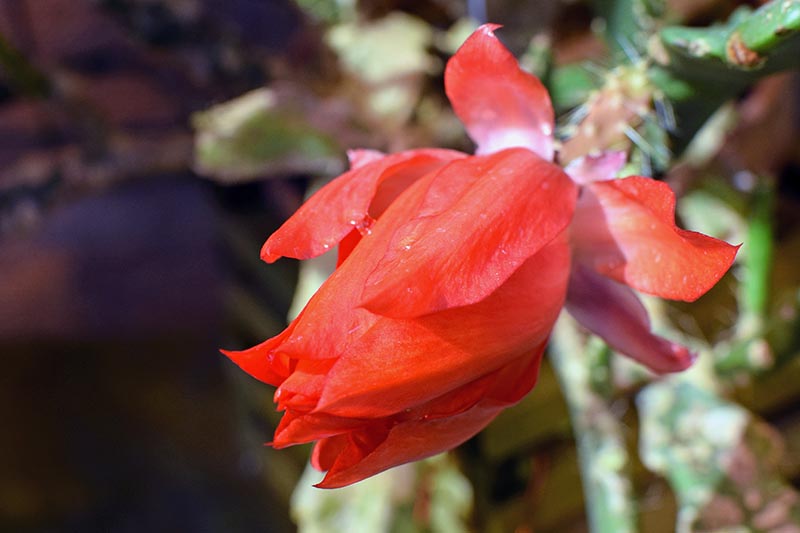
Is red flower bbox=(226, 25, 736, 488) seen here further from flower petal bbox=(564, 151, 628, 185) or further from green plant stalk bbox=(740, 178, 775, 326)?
green plant stalk bbox=(740, 178, 775, 326)

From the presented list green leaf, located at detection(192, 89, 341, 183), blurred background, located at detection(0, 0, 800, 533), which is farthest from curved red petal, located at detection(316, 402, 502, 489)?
green leaf, located at detection(192, 89, 341, 183)

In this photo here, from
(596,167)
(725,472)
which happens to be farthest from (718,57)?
(725,472)

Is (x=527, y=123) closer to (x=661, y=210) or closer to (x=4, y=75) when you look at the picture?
(x=661, y=210)

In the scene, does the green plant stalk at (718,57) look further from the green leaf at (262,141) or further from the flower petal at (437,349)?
the green leaf at (262,141)

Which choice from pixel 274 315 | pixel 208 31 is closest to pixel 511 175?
pixel 208 31

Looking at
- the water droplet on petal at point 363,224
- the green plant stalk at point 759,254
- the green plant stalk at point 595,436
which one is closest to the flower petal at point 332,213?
the water droplet on petal at point 363,224

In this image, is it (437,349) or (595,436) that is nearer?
(437,349)

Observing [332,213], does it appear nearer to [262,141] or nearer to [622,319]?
[622,319]
